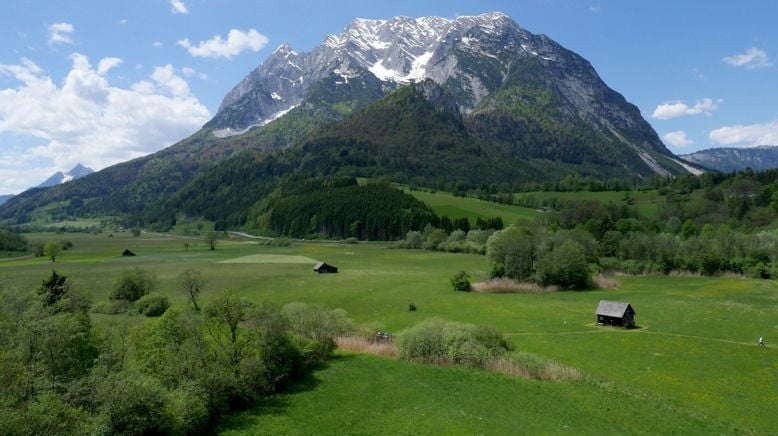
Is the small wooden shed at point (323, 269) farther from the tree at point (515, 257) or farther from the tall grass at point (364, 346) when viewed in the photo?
the tall grass at point (364, 346)

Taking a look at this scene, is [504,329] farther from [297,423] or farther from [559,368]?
[297,423]

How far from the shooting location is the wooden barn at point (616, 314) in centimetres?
6372

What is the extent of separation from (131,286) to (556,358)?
68.1 m

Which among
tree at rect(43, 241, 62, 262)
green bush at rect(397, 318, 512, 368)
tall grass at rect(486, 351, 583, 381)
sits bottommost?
tall grass at rect(486, 351, 583, 381)

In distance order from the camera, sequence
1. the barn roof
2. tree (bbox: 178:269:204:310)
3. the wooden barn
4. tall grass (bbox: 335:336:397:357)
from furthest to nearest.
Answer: tree (bbox: 178:269:204:310) < the barn roof < the wooden barn < tall grass (bbox: 335:336:397:357)

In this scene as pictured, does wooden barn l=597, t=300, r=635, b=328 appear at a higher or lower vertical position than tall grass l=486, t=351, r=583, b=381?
higher

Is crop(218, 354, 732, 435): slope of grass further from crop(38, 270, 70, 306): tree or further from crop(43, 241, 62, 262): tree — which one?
crop(43, 241, 62, 262): tree

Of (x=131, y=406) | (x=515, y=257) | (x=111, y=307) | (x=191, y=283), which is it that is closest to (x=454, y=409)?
(x=131, y=406)

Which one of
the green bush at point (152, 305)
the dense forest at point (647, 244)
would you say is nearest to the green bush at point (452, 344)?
the green bush at point (152, 305)

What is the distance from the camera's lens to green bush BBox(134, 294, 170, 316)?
6969 cm

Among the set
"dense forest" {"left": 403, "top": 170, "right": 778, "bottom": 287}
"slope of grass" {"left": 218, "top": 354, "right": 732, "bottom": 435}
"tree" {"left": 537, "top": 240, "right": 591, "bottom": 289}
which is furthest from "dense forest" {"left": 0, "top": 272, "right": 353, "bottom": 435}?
"dense forest" {"left": 403, "top": 170, "right": 778, "bottom": 287}

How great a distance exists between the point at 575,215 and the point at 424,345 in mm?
158545

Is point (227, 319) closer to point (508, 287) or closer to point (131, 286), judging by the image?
point (131, 286)

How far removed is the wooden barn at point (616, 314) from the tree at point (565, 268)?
31691mm
